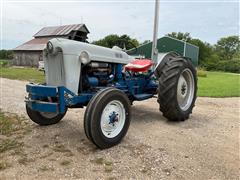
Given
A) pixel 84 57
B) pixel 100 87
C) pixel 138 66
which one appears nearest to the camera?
pixel 84 57

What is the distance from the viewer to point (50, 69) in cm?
414

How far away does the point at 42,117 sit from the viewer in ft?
15.4

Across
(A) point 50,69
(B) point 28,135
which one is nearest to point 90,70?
(A) point 50,69

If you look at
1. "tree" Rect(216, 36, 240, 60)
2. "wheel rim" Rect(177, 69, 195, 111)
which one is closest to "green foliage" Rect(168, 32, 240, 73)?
"tree" Rect(216, 36, 240, 60)

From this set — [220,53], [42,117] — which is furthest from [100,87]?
[220,53]

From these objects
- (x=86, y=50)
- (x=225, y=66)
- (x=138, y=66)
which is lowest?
(x=138, y=66)

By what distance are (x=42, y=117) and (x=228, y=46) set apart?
247 ft

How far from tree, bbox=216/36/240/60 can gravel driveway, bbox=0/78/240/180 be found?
70756 mm

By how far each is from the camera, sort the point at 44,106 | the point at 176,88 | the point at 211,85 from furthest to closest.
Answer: the point at 211,85
the point at 176,88
the point at 44,106

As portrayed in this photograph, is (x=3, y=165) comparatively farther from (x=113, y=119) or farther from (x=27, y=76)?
(x=27, y=76)

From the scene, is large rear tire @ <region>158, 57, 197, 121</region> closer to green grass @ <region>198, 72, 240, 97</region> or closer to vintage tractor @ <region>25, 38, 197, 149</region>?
vintage tractor @ <region>25, 38, 197, 149</region>

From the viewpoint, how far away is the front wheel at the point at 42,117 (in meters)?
4.60

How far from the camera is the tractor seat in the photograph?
5.05 metres

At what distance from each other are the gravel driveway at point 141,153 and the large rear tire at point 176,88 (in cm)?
26
